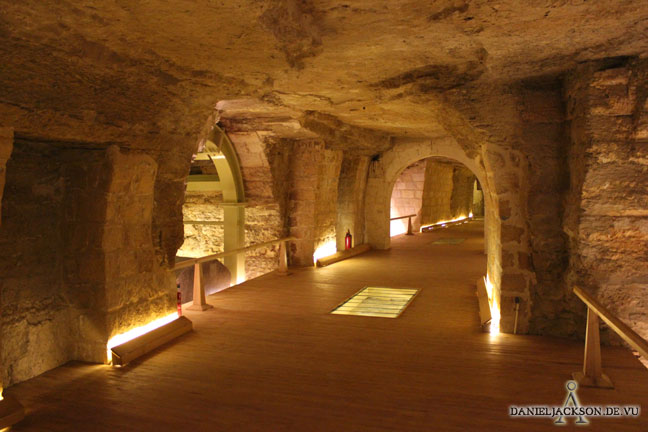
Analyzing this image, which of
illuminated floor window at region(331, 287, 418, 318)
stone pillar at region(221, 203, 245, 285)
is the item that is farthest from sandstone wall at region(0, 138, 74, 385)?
stone pillar at region(221, 203, 245, 285)

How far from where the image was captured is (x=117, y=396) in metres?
3.32

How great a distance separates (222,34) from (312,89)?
6.29 feet

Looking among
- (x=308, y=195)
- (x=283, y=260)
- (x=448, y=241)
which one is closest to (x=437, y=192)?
(x=448, y=241)

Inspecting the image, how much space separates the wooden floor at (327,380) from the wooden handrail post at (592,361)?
93 millimetres

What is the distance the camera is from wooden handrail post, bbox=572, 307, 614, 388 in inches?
131

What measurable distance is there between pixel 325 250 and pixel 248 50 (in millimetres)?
6205

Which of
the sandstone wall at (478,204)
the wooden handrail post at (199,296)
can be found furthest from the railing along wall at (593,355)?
the sandstone wall at (478,204)

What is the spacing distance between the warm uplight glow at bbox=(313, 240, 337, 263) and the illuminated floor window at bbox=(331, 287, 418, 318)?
6.93 ft

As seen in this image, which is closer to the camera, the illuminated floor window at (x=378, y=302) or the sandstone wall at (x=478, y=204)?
the illuminated floor window at (x=378, y=302)

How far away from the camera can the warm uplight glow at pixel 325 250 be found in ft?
28.8

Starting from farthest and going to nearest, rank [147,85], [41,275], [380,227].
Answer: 1. [380,227]
2. [41,275]
3. [147,85]

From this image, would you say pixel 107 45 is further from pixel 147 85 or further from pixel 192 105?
pixel 192 105

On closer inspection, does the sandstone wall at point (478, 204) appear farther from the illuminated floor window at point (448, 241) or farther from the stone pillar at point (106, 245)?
Result: the stone pillar at point (106, 245)

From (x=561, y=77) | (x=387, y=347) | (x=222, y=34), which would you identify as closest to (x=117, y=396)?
(x=387, y=347)
